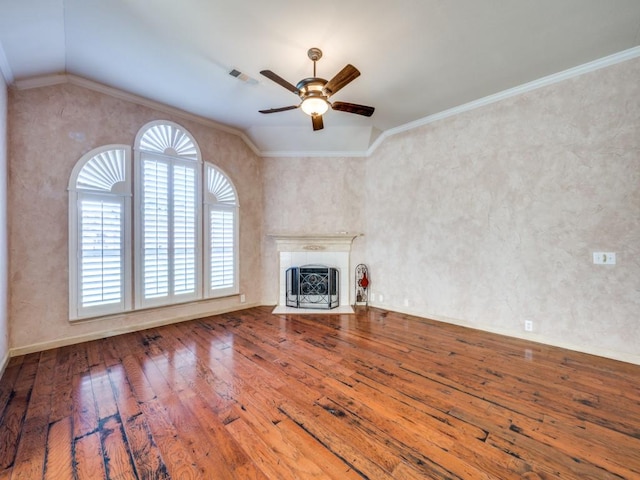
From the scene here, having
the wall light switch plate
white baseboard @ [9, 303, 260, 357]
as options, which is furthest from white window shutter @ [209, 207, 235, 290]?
the wall light switch plate

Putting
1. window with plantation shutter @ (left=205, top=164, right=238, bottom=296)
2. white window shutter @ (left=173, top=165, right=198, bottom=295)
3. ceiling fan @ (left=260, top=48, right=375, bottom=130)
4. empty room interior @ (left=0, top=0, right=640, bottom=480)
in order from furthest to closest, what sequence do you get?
window with plantation shutter @ (left=205, top=164, right=238, bottom=296) < white window shutter @ (left=173, top=165, right=198, bottom=295) < ceiling fan @ (left=260, top=48, right=375, bottom=130) < empty room interior @ (left=0, top=0, right=640, bottom=480)

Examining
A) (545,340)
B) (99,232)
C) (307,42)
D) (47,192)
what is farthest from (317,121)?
(545,340)

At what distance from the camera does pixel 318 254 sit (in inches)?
Result: 197

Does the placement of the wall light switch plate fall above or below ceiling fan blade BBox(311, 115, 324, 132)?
below

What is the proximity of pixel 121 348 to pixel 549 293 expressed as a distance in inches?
202

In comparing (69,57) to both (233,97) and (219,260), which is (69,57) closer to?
(233,97)

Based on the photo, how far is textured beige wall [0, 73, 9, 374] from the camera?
8.53 feet

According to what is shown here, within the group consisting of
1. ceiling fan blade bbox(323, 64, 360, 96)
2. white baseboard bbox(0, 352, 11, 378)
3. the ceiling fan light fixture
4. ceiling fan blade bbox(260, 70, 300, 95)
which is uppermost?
ceiling fan blade bbox(323, 64, 360, 96)

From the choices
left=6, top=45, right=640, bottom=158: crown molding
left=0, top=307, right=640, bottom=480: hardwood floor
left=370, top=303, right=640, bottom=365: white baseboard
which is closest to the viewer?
left=0, top=307, right=640, bottom=480: hardwood floor

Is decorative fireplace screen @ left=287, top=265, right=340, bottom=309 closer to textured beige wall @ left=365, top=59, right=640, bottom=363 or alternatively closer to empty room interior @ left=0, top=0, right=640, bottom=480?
empty room interior @ left=0, top=0, right=640, bottom=480

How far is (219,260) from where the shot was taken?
447 centimetres

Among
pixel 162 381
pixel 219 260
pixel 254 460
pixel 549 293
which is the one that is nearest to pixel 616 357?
pixel 549 293

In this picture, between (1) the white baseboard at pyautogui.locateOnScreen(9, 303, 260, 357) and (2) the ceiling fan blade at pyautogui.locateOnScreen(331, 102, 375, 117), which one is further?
(1) the white baseboard at pyautogui.locateOnScreen(9, 303, 260, 357)

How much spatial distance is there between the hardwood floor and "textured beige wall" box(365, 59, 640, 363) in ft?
1.68
